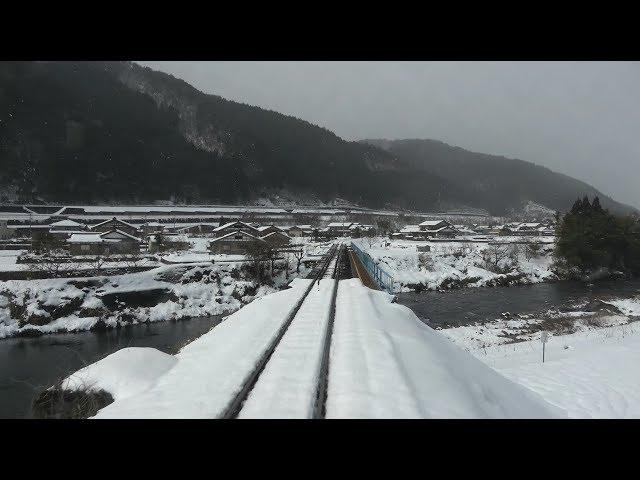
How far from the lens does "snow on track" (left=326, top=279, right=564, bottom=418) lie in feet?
14.7

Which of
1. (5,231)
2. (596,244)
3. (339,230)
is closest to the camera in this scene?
(596,244)

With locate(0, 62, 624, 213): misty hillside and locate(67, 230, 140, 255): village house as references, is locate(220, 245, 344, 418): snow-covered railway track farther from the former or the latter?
locate(0, 62, 624, 213): misty hillside

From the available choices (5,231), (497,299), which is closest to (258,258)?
(497,299)

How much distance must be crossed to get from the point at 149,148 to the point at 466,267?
496 feet

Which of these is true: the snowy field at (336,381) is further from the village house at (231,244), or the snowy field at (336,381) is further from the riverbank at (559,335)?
the village house at (231,244)

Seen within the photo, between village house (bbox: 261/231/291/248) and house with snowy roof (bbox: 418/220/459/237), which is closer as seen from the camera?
village house (bbox: 261/231/291/248)

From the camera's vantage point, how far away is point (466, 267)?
126 feet

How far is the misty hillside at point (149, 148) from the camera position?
4820 inches

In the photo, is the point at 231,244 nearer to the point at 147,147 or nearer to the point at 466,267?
the point at 466,267

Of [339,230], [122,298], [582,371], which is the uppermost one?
[339,230]

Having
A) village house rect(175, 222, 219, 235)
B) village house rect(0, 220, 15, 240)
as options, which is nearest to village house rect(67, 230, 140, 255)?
village house rect(0, 220, 15, 240)

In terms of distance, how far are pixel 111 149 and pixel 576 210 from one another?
516ft

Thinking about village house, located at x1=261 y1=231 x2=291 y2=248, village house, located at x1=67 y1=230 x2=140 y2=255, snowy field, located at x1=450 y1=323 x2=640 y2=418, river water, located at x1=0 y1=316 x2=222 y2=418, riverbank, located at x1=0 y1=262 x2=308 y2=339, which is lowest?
river water, located at x1=0 y1=316 x2=222 y2=418
